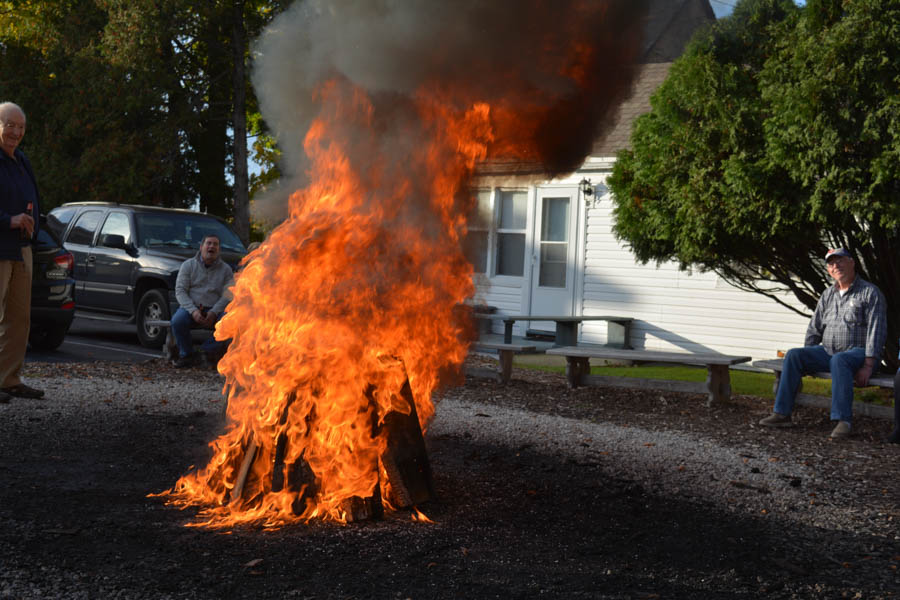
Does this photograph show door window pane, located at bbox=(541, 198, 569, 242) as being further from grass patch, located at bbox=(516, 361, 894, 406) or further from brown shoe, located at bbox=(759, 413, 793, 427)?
brown shoe, located at bbox=(759, 413, 793, 427)

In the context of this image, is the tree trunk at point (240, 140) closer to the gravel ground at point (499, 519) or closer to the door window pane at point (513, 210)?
the door window pane at point (513, 210)

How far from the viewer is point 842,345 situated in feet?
25.5

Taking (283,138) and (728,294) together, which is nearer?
(283,138)

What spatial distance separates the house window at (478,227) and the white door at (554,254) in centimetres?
936

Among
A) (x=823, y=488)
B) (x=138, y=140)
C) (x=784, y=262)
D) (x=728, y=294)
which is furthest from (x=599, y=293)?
(x=138, y=140)

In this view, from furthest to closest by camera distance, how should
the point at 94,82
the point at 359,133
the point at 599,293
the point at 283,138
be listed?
the point at 94,82 → the point at 599,293 → the point at 283,138 → the point at 359,133

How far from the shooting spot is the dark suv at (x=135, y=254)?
11914 mm

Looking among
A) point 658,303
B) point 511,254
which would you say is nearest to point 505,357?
point 658,303

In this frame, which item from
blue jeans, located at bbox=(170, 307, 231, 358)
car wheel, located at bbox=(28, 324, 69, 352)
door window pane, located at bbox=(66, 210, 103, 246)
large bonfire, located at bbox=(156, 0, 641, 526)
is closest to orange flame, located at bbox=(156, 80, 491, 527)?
large bonfire, located at bbox=(156, 0, 641, 526)

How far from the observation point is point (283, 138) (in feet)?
17.5

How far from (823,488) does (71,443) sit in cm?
474

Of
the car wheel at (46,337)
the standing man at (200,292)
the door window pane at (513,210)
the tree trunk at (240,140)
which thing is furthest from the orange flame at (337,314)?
the tree trunk at (240,140)

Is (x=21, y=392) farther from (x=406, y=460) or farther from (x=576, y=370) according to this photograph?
(x=576, y=370)

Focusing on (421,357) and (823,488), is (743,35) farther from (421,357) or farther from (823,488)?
(421,357)
